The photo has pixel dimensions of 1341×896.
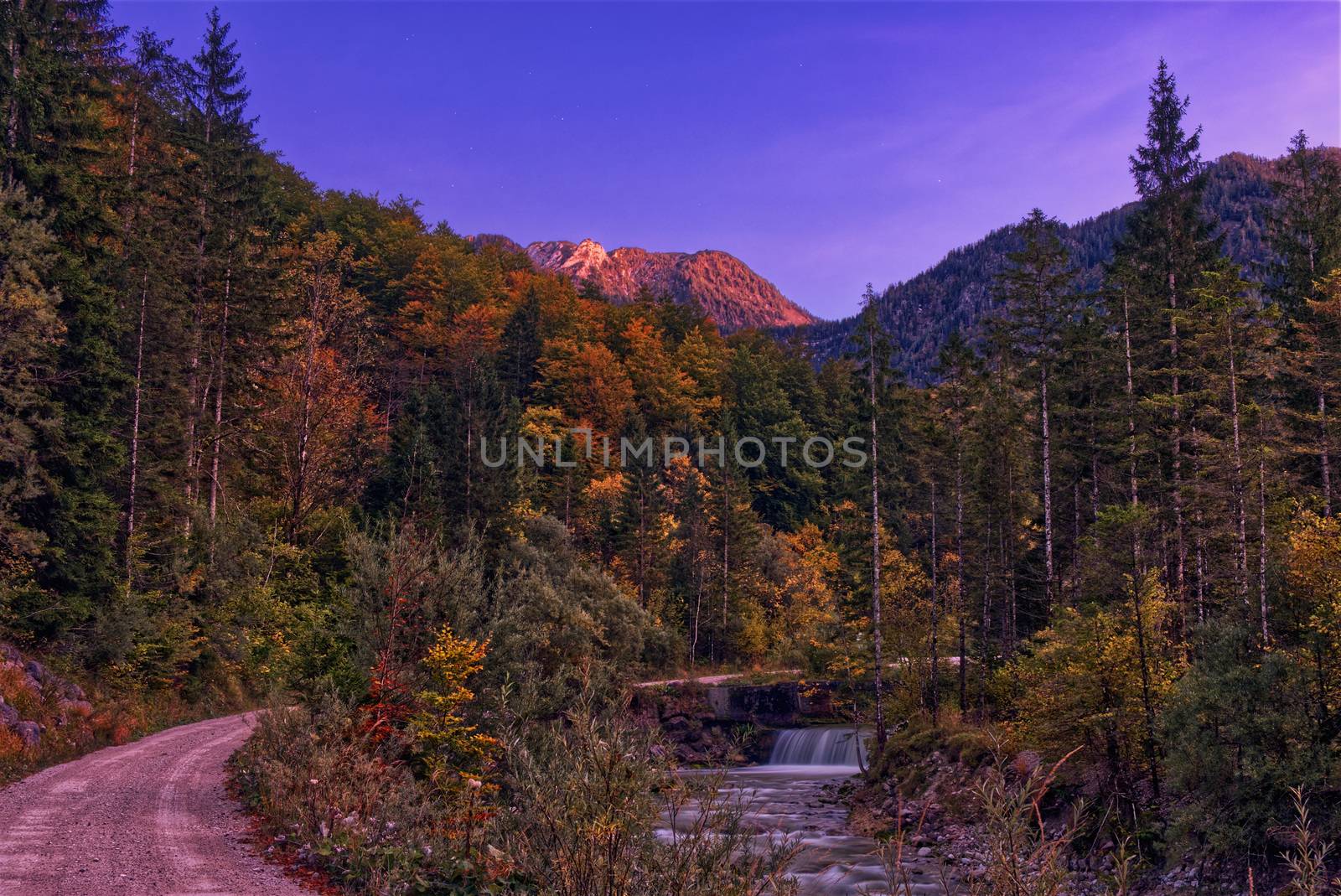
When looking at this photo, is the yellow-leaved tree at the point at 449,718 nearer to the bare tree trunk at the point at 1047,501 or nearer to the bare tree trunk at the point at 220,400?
the bare tree trunk at the point at 220,400

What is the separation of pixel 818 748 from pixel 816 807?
1323 centimetres

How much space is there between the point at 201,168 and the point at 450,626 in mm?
28905

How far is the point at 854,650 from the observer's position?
33125mm

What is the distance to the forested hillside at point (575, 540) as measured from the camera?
13805 millimetres

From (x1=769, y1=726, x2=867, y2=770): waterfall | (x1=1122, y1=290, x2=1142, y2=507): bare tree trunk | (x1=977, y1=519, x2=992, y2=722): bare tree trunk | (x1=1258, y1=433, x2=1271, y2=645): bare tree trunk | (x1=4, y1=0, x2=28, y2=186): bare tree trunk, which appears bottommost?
(x1=769, y1=726, x2=867, y2=770): waterfall

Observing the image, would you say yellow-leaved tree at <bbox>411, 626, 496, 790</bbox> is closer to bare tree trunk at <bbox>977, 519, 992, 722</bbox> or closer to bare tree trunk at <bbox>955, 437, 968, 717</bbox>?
bare tree trunk at <bbox>977, 519, 992, 722</bbox>

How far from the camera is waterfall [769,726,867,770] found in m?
39.4

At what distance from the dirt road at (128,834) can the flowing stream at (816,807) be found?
665 centimetres

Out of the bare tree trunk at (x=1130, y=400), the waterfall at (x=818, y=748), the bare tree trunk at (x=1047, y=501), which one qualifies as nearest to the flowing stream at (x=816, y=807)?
the waterfall at (x=818, y=748)

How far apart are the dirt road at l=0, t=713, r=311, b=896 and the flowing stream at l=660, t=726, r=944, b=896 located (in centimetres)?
665

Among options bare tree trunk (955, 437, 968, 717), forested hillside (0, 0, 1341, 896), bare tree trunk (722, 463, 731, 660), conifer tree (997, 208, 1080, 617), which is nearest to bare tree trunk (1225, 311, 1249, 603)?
forested hillside (0, 0, 1341, 896)

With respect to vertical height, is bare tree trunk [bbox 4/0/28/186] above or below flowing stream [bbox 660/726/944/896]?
above

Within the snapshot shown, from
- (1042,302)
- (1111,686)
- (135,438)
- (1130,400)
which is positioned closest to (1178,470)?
(1130,400)

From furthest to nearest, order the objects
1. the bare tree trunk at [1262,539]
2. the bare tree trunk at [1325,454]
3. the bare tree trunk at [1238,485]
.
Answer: the bare tree trunk at [1325,454], the bare tree trunk at [1238,485], the bare tree trunk at [1262,539]
